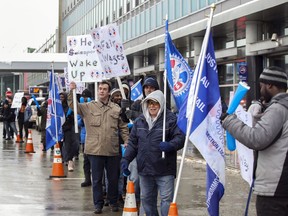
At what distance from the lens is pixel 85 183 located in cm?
1141

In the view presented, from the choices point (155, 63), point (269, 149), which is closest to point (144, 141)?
point (269, 149)

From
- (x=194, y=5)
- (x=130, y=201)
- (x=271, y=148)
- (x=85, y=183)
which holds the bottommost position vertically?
(x=85, y=183)

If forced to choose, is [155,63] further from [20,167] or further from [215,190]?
[215,190]

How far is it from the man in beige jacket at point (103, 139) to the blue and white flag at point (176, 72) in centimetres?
183

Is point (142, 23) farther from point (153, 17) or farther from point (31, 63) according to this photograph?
point (31, 63)

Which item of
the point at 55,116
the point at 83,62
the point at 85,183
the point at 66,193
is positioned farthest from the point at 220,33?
the point at 66,193

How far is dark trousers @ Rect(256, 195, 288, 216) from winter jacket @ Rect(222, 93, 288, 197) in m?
0.05

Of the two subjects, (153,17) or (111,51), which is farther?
(153,17)

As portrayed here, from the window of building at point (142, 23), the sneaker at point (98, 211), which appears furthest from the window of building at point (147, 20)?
the sneaker at point (98, 211)

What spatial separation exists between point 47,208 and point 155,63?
86.1 feet

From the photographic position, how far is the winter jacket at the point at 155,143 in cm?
674

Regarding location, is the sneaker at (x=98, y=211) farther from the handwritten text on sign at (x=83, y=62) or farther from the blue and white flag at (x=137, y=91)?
the blue and white flag at (x=137, y=91)

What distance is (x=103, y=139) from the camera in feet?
28.6

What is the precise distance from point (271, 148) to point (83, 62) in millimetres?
6882
